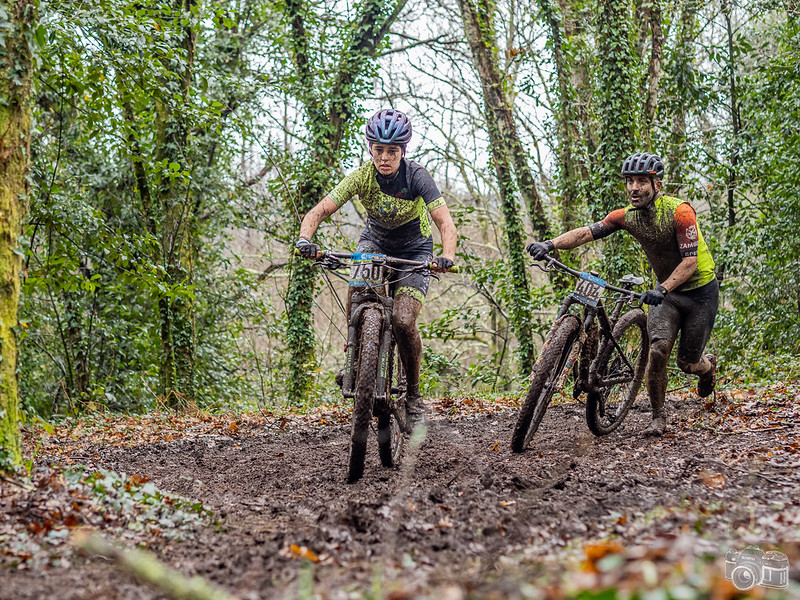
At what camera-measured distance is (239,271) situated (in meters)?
16.0

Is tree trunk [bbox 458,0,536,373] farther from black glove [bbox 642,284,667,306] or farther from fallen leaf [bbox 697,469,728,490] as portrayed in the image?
fallen leaf [bbox 697,469,728,490]

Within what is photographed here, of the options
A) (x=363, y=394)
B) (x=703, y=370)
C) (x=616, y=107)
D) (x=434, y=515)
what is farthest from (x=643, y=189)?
(x=616, y=107)

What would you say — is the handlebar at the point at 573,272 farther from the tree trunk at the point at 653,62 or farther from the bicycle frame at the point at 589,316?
the tree trunk at the point at 653,62

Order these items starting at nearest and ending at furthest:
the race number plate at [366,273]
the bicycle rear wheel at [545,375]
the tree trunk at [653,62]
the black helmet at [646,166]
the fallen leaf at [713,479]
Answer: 1. the fallen leaf at [713,479]
2. the race number plate at [366,273]
3. the bicycle rear wheel at [545,375]
4. the black helmet at [646,166]
5. the tree trunk at [653,62]

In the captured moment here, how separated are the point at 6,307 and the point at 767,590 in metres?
4.21

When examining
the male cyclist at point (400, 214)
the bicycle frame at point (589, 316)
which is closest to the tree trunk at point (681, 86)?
the bicycle frame at point (589, 316)

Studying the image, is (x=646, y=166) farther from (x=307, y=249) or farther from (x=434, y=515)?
(x=434, y=515)

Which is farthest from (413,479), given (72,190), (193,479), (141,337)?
(72,190)

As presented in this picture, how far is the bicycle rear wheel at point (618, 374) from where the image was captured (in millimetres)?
6211

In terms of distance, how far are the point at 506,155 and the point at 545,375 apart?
1014cm

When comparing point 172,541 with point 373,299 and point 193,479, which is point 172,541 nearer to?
point 193,479

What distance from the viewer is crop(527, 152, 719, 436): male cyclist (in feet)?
20.2

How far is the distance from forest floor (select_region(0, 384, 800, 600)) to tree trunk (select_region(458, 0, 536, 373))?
302 inches

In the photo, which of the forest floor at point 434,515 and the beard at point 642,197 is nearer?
the forest floor at point 434,515
